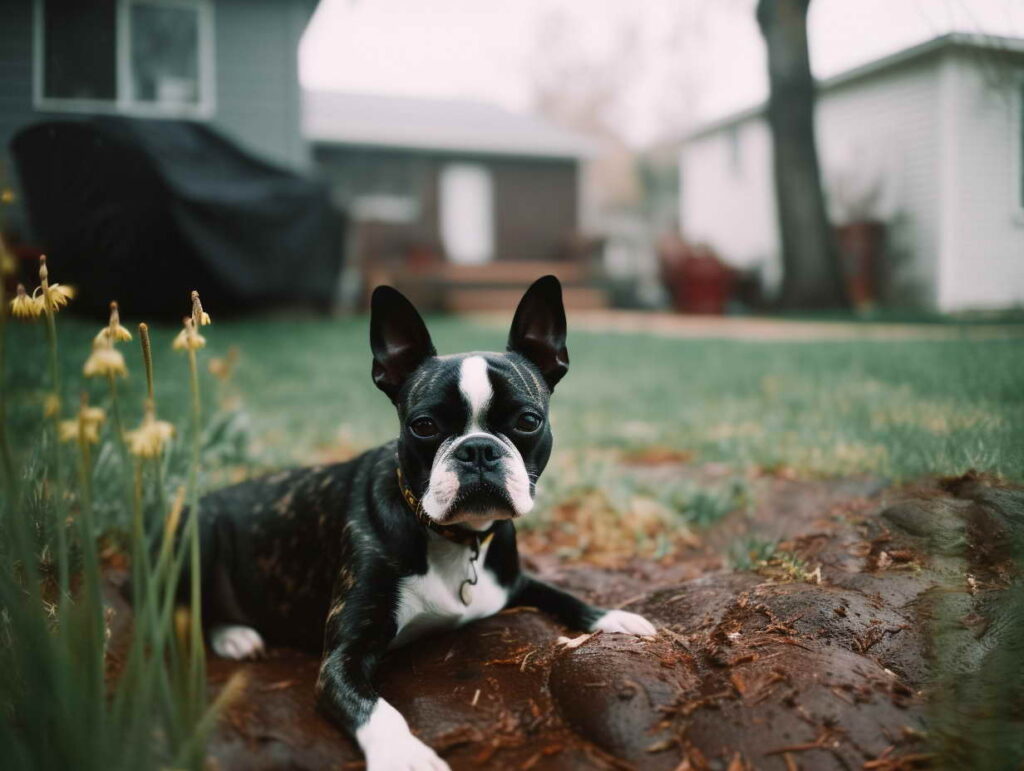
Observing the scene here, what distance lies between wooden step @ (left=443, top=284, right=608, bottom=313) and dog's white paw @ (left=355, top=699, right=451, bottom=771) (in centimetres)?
1510

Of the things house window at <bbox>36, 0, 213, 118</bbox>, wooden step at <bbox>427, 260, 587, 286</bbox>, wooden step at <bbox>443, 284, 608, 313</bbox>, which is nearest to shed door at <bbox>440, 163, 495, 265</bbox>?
wooden step at <bbox>427, 260, 587, 286</bbox>

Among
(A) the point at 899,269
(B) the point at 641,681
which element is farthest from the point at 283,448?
(A) the point at 899,269

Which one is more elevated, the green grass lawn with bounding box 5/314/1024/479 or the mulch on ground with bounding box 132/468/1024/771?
the green grass lawn with bounding box 5/314/1024/479

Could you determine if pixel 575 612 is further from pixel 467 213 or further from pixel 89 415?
pixel 467 213

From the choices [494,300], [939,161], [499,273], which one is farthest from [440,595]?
[499,273]

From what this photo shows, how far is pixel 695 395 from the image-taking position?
7.11 metres

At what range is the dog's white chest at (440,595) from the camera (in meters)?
2.36

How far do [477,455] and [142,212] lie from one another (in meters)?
2.14

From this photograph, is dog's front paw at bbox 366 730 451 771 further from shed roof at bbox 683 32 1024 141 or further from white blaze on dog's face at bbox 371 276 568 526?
shed roof at bbox 683 32 1024 141

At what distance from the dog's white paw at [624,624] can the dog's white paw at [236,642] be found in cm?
115

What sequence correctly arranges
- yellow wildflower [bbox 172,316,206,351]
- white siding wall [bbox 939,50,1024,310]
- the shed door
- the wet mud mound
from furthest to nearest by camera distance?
the shed door → white siding wall [bbox 939,50,1024,310] → the wet mud mound → yellow wildflower [bbox 172,316,206,351]

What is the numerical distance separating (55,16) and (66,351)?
1154mm

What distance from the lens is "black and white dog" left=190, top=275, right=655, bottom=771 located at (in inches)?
84.4

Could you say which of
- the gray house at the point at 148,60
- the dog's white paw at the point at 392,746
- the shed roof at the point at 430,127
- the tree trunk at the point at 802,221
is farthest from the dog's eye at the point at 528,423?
the shed roof at the point at 430,127
